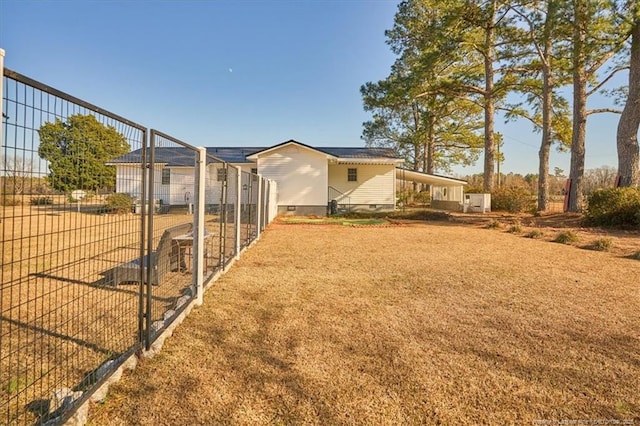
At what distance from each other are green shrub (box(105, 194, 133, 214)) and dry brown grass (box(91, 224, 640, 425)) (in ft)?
3.91

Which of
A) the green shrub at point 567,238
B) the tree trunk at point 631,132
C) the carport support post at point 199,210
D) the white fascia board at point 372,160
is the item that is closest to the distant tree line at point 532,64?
the tree trunk at point 631,132

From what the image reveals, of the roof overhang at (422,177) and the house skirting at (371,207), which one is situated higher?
the roof overhang at (422,177)

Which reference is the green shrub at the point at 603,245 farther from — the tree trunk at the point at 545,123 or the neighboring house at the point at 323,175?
the neighboring house at the point at 323,175

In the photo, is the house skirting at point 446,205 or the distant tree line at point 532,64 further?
the house skirting at point 446,205

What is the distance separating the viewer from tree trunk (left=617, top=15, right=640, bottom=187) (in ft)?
41.2

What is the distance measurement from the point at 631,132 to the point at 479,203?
760cm

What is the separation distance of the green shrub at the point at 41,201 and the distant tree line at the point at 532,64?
17.2 m

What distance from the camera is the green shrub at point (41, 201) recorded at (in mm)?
1508

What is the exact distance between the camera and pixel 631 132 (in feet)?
42.3

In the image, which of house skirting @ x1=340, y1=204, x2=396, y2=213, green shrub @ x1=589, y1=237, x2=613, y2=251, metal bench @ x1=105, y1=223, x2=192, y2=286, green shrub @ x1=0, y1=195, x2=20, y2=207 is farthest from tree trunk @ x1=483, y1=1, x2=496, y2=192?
green shrub @ x1=0, y1=195, x2=20, y2=207

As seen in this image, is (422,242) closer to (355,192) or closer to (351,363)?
(351,363)

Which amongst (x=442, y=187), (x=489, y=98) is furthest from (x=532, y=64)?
(x=442, y=187)

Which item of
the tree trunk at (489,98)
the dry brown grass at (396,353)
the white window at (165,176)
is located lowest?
the dry brown grass at (396,353)

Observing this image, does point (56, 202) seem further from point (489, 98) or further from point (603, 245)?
point (489, 98)
